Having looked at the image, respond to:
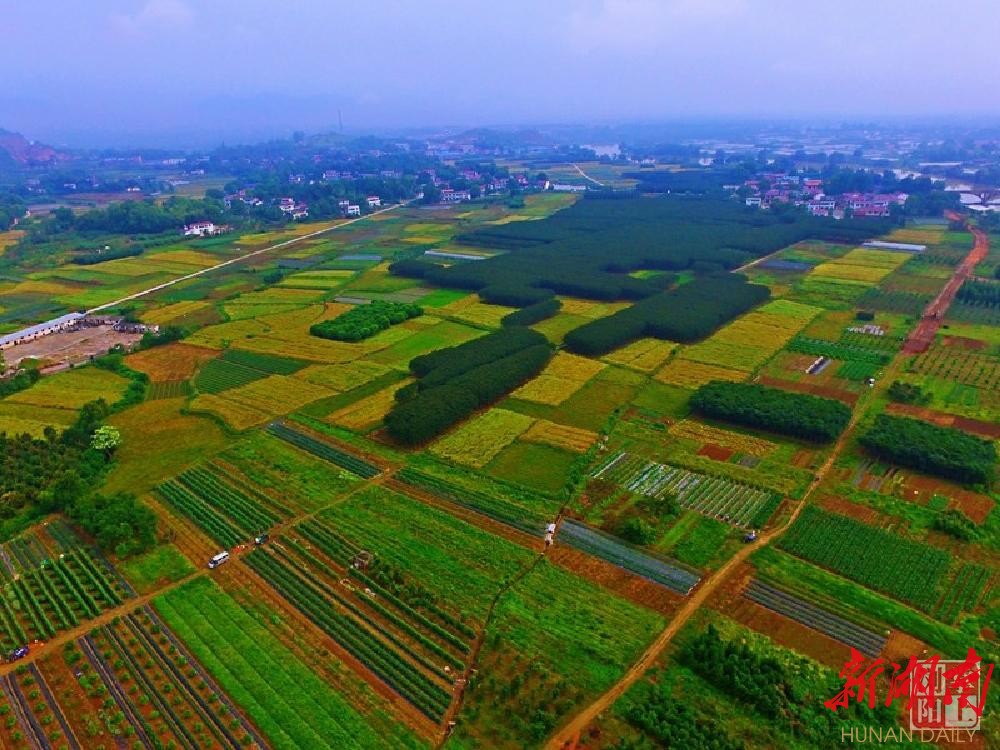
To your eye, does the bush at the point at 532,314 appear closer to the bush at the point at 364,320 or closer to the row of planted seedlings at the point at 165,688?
the bush at the point at 364,320

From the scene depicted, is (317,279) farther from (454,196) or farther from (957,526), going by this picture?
(454,196)

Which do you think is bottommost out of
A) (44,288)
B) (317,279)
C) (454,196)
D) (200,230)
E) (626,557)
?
(454,196)

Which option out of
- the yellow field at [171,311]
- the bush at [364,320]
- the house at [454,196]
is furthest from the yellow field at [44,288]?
the house at [454,196]

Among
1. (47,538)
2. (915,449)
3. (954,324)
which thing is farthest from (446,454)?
(954,324)

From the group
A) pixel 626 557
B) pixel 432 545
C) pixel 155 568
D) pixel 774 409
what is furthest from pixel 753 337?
pixel 155 568

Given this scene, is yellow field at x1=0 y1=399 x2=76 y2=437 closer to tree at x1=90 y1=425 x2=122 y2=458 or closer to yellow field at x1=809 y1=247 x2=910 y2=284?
tree at x1=90 y1=425 x2=122 y2=458
